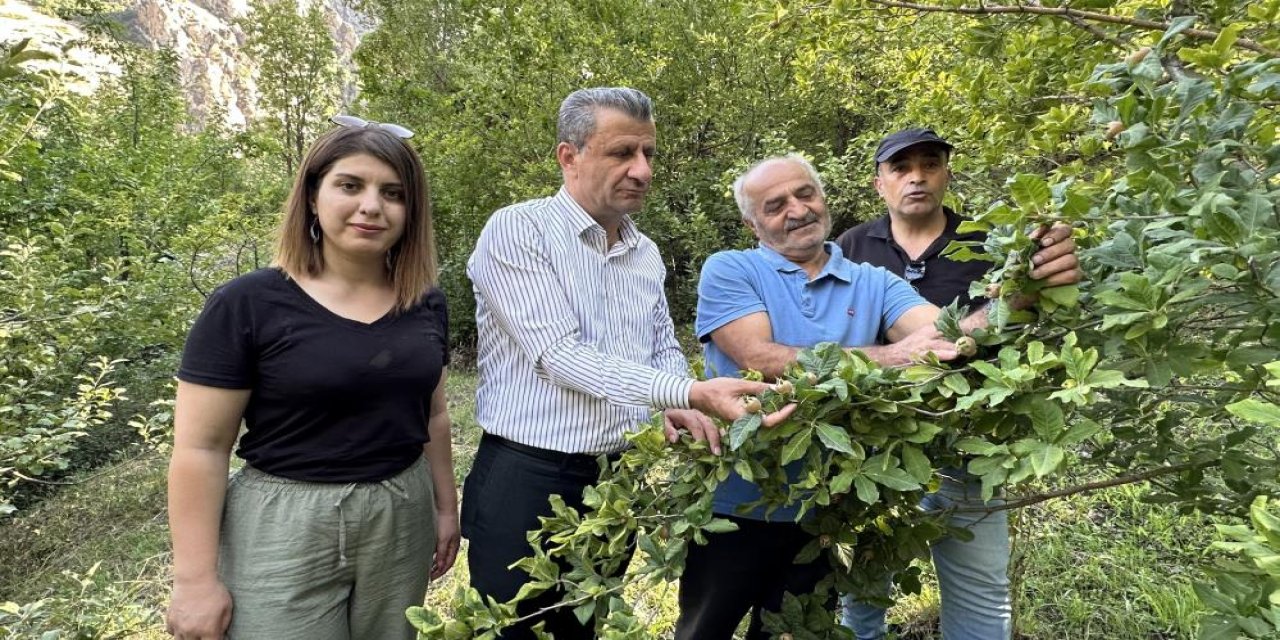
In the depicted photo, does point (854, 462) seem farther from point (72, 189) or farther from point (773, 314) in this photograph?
point (72, 189)

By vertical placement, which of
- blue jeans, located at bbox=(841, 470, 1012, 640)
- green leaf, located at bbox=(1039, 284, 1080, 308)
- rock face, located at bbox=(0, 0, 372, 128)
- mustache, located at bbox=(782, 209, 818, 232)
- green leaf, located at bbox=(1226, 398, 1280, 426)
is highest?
rock face, located at bbox=(0, 0, 372, 128)

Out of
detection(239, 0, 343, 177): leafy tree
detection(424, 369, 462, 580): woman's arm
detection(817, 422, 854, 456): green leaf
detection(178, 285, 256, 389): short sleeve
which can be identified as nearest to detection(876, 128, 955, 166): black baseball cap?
detection(817, 422, 854, 456): green leaf

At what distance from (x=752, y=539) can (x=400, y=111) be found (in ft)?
38.2

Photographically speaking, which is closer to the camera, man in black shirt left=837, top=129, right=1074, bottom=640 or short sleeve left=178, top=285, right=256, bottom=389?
short sleeve left=178, top=285, right=256, bottom=389

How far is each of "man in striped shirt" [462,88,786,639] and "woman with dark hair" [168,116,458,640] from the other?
0.65ft

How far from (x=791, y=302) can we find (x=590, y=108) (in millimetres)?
815

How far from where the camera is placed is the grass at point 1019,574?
2.72 m

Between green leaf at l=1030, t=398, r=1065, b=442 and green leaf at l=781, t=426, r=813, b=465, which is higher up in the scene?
green leaf at l=1030, t=398, r=1065, b=442

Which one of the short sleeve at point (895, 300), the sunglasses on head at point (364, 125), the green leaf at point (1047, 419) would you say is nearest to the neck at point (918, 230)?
the short sleeve at point (895, 300)

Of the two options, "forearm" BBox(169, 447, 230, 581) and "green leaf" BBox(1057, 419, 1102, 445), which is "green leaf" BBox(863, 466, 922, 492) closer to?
"green leaf" BBox(1057, 419, 1102, 445)

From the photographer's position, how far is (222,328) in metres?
1.51

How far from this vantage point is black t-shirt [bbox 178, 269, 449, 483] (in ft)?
4.97

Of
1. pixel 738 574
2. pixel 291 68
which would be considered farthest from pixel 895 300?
pixel 291 68

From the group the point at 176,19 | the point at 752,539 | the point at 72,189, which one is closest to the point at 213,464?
the point at 752,539
